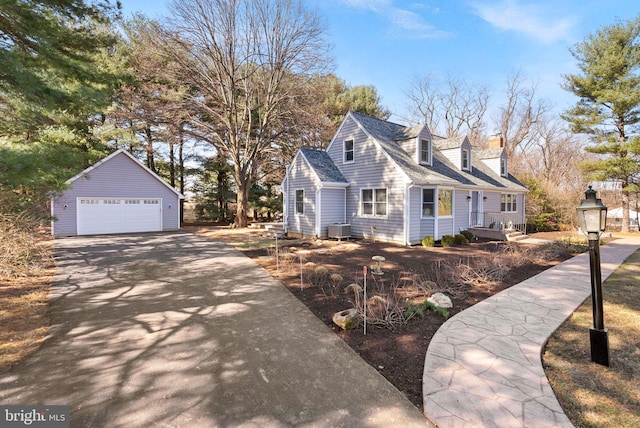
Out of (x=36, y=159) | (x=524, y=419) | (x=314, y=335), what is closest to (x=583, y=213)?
(x=524, y=419)

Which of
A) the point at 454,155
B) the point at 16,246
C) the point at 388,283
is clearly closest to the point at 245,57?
the point at 454,155

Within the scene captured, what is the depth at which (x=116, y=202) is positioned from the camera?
720 inches

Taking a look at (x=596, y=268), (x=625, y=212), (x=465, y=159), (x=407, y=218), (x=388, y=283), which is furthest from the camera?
(x=625, y=212)

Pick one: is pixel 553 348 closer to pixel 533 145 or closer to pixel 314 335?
pixel 314 335

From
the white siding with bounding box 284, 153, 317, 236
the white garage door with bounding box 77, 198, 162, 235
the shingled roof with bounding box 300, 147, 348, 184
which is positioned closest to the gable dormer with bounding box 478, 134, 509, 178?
the shingled roof with bounding box 300, 147, 348, 184

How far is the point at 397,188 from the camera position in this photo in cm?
1395

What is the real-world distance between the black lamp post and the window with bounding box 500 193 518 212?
18.0m

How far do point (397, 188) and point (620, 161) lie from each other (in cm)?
1710

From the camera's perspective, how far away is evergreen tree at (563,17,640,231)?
737 inches

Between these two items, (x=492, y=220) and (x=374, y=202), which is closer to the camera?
(x=374, y=202)

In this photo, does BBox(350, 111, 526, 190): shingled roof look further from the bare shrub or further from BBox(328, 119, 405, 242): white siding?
the bare shrub

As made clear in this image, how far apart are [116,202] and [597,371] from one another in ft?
71.8

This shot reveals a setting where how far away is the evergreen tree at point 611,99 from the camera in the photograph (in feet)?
61.4

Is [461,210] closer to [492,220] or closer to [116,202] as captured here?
[492,220]
